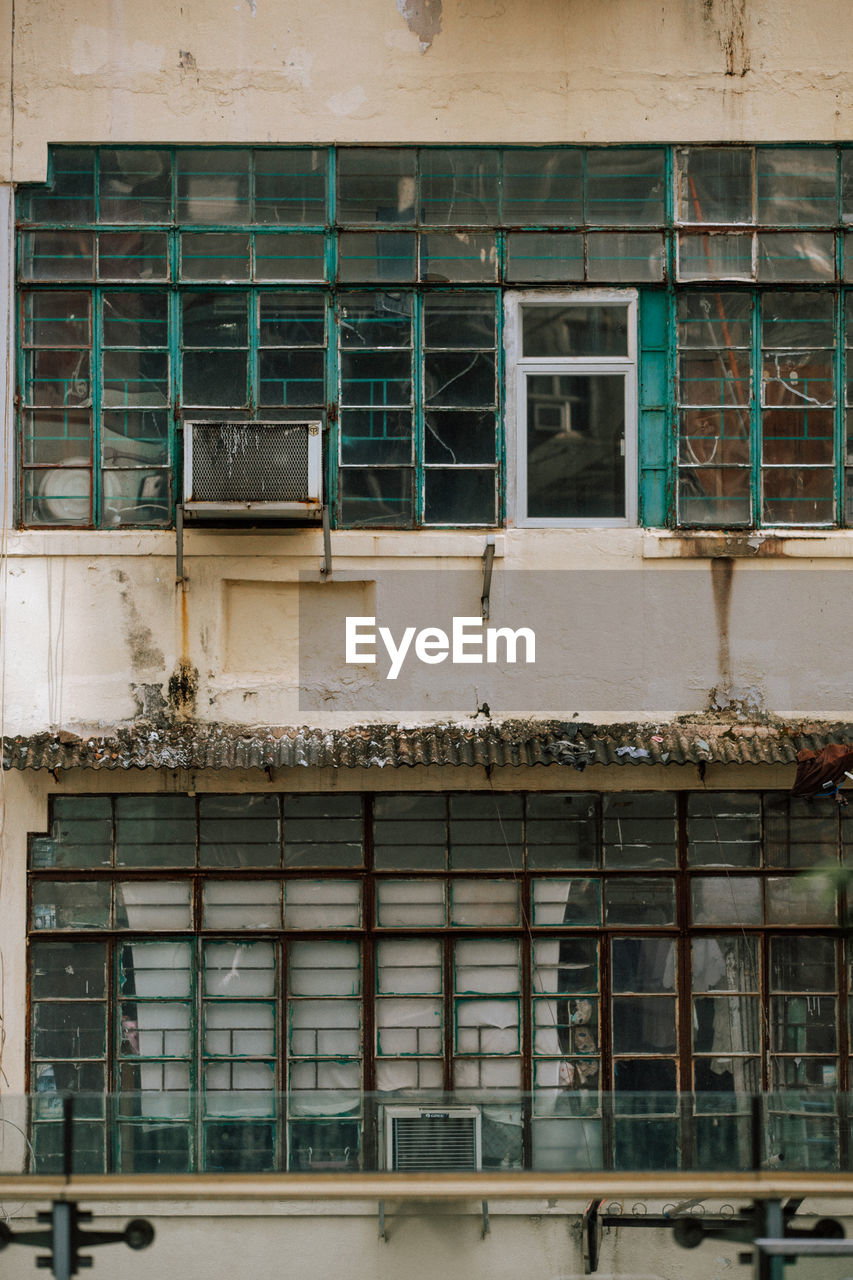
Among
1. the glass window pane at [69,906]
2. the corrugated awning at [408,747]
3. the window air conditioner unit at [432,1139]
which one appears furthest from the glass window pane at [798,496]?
the glass window pane at [69,906]

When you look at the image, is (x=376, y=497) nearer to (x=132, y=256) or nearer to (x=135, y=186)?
(x=132, y=256)

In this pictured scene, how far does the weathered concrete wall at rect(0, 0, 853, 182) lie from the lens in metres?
9.03

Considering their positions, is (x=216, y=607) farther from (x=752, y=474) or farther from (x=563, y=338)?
(x=752, y=474)

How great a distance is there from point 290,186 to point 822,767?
4.82m

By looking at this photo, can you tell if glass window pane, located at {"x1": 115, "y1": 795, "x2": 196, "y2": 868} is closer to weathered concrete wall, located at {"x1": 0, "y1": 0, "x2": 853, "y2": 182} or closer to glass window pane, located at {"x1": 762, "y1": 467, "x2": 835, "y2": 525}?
weathered concrete wall, located at {"x1": 0, "y1": 0, "x2": 853, "y2": 182}

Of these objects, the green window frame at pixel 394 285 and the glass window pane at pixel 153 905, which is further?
the green window frame at pixel 394 285

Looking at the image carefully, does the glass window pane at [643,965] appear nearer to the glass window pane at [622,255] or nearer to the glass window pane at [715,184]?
the glass window pane at [622,255]

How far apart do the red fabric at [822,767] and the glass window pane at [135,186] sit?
5121mm

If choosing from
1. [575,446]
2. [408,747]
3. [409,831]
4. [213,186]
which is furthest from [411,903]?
[213,186]

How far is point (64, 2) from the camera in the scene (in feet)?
29.7

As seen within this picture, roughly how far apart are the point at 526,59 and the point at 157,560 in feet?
12.8

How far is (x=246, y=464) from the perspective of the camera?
8.71 metres

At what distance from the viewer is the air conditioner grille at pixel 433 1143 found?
6.59m

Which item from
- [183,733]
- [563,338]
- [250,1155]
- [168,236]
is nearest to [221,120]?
[168,236]
